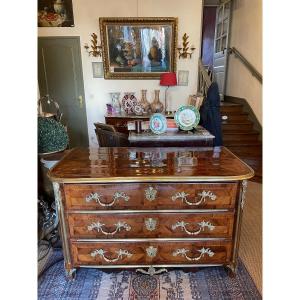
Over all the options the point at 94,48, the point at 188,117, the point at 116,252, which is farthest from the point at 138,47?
the point at 116,252

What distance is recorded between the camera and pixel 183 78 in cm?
419

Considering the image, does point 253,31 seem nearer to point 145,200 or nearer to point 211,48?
point 211,48

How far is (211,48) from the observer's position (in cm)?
649

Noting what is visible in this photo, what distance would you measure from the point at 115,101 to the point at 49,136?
274cm

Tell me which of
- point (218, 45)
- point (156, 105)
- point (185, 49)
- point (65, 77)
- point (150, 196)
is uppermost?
point (218, 45)

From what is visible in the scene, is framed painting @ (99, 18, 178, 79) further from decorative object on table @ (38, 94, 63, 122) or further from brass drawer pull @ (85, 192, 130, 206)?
brass drawer pull @ (85, 192, 130, 206)

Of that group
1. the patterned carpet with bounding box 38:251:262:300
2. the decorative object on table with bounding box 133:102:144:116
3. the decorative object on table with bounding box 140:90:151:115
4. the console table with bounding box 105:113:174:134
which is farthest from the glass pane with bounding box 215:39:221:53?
the patterned carpet with bounding box 38:251:262:300

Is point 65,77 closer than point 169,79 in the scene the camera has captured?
No

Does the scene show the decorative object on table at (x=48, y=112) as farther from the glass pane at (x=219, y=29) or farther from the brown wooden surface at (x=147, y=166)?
the glass pane at (x=219, y=29)

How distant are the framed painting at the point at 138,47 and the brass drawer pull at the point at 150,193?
10.5 feet

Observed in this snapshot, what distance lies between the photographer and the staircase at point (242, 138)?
12.7 feet

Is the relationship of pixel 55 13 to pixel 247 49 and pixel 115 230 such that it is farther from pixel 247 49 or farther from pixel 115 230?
pixel 115 230

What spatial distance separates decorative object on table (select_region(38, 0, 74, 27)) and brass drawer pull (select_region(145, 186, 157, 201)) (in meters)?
3.71
